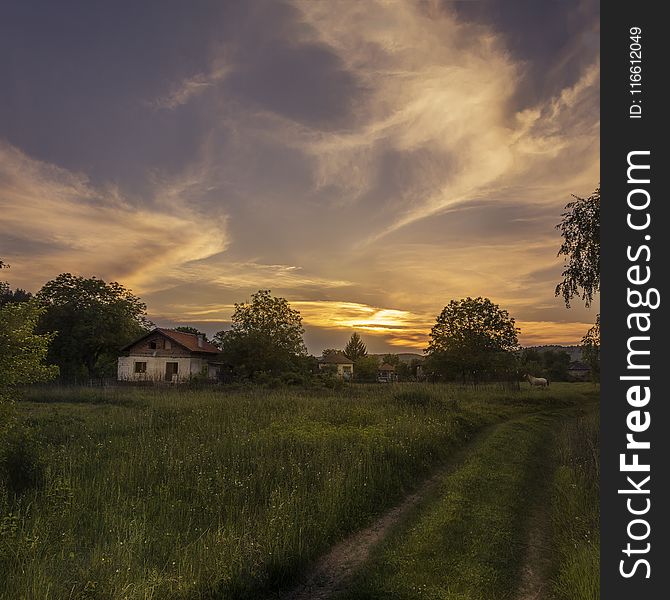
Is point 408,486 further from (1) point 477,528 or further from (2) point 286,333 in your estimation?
(2) point 286,333

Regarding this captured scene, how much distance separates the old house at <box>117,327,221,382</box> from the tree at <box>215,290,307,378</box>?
4255 millimetres

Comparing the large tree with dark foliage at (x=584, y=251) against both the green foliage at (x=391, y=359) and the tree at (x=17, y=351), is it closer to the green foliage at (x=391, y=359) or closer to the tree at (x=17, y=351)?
the tree at (x=17, y=351)

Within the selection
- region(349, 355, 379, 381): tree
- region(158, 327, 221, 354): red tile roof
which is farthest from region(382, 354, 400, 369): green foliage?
region(158, 327, 221, 354): red tile roof

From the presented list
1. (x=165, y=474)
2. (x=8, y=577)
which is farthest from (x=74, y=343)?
(x=8, y=577)

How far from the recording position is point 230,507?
30.2ft

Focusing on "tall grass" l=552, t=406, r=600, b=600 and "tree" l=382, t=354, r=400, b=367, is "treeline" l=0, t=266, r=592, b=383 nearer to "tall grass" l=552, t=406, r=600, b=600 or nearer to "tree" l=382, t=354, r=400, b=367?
"tall grass" l=552, t=406, r=600, b=600

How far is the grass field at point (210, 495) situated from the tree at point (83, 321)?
35398 mm

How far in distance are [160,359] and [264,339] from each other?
43.4 ft

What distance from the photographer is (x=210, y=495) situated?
31.9 ft

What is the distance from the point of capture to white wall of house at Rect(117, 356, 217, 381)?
49609 mm

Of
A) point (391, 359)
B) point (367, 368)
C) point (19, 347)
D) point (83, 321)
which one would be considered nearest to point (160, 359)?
point (83, 321)

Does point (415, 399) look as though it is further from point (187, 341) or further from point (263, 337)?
point (187, 341)

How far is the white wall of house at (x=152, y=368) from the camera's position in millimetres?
49609

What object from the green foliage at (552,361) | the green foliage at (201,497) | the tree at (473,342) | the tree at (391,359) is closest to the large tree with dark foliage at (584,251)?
the green foliage at (201,497)
